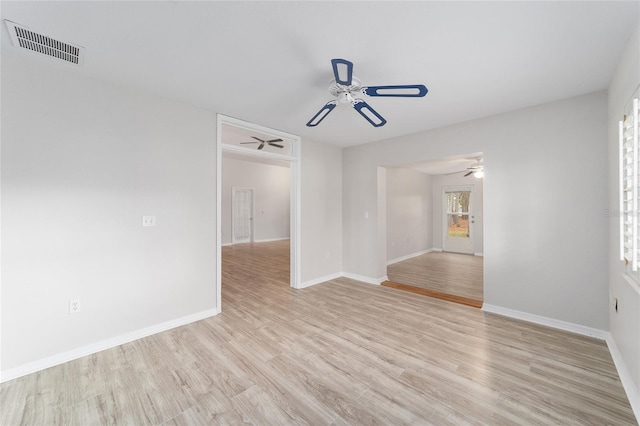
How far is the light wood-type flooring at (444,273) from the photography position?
415 centimetres

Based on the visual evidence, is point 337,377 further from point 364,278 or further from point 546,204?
point 546,204

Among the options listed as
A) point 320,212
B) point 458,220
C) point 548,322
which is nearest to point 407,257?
point 458,220

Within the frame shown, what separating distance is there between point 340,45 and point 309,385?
2504 mm

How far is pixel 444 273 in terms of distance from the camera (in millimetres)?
5141

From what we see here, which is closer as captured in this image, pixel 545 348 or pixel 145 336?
pixel 545 348

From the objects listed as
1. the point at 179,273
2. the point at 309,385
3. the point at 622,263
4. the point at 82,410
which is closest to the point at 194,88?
the point at 179,273

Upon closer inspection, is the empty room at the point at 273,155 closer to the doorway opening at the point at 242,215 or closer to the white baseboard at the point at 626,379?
the white baseboard at the point at 626,379

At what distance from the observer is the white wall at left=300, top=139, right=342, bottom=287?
4.33 metres

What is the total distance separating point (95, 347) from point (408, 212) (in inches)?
251

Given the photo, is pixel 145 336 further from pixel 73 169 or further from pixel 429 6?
pixel 429 6

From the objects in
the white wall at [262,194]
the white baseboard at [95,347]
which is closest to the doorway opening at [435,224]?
the white baseboard at [95,347]

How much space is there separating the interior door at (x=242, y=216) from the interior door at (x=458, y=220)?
6738 millimetres

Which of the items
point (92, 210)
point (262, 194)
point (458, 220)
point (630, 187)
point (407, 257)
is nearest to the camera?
point (630, 187)

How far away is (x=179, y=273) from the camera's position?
2871mm
